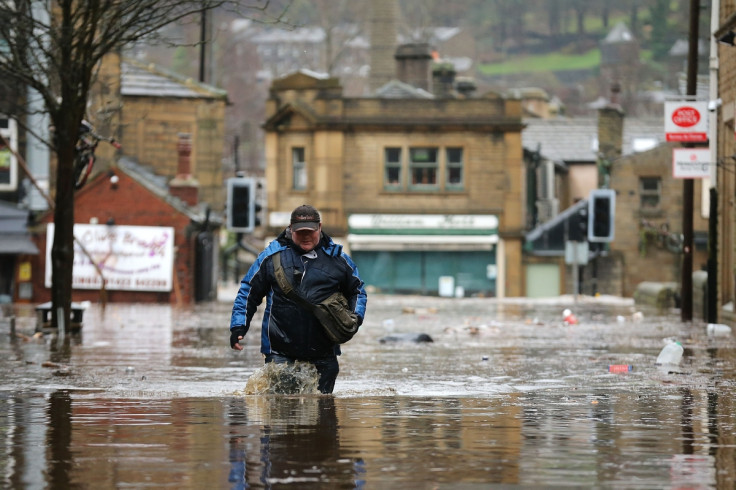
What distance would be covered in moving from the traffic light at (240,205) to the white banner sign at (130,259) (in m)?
3.56

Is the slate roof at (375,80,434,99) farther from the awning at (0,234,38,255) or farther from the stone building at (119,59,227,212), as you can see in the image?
the awning at (0,234,38,255)

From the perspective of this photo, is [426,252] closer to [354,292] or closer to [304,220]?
[354,292]

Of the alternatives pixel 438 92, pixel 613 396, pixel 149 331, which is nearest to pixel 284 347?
pixel 613 396

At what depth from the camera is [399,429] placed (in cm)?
1016

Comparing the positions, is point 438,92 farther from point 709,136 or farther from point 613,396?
point 613,396

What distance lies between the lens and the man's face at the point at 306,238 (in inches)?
459

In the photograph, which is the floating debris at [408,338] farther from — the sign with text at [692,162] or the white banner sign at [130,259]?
the white banner sign at [130,259]

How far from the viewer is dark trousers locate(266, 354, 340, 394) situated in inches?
473

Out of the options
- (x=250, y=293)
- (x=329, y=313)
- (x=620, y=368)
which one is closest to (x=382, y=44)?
(x=620, y=368)

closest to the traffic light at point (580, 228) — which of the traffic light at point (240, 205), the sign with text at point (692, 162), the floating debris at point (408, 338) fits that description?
the traffic light at point (240, 205)

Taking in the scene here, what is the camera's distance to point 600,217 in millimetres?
44875

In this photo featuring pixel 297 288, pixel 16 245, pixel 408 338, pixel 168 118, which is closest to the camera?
pixel 297 288

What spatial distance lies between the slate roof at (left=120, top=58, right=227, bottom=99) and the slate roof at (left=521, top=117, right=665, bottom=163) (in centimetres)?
2017

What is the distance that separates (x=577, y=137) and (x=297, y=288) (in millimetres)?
60320
